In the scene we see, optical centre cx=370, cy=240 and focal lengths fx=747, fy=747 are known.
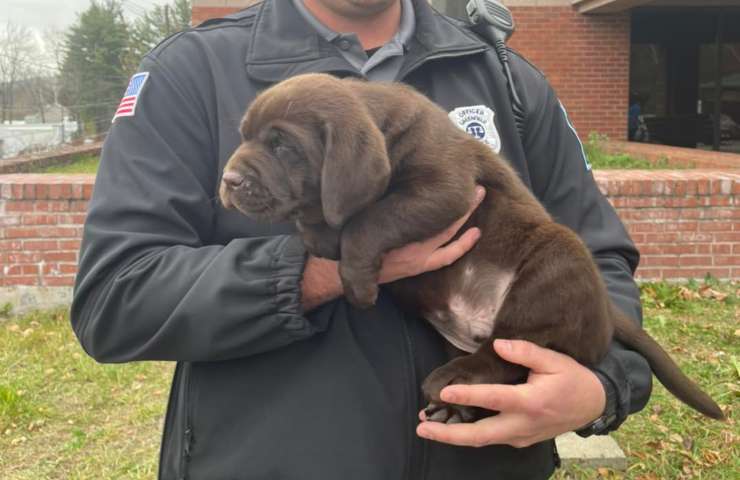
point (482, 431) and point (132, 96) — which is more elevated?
point (132, 96)

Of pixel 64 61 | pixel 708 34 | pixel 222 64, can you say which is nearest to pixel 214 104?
Result: pixel 222 64

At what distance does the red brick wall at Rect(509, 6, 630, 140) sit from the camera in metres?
13.6

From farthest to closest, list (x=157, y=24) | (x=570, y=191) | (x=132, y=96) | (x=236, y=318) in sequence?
(x=157, y=24) < (x=570, y=191) < (x=132, y=96) < (x=236, y=318)

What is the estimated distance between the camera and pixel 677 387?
7.29 ft

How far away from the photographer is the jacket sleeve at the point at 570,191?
232 cm

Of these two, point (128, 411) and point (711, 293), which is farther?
point (711, 293)

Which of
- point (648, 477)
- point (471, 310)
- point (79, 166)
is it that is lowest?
point (648, 477)

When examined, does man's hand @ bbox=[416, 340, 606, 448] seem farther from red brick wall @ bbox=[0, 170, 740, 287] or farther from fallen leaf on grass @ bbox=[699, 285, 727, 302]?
fallen leaf on grass @ bbox=[699, 285, 727, 302]

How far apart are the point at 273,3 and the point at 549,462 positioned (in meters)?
1.60

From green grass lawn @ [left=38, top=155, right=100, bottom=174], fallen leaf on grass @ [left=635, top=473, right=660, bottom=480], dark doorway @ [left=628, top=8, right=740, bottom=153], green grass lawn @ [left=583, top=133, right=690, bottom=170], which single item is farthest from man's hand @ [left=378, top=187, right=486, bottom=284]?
dark doorway @ [left=628, top=8, right=740, bottom=153]

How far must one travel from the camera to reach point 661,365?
2215mm

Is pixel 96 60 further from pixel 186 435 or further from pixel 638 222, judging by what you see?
pixel 186 435

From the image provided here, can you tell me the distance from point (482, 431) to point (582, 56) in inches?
513

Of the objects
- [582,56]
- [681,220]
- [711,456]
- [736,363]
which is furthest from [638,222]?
[582,56]
